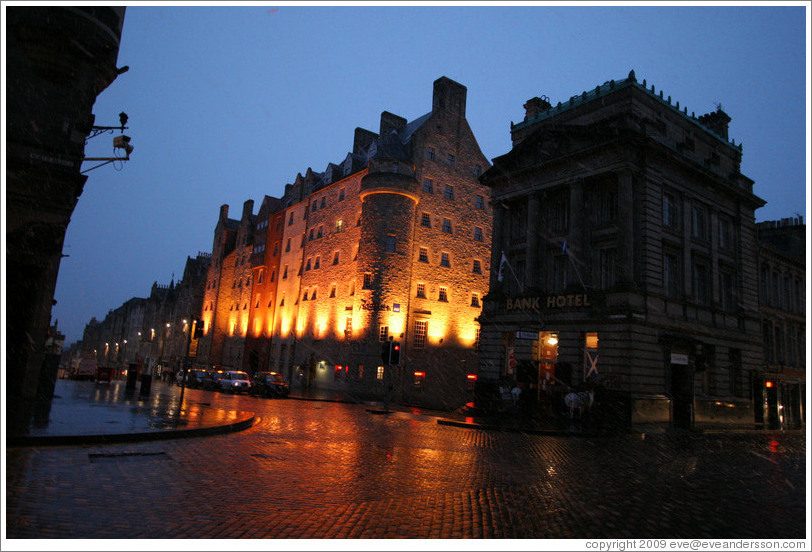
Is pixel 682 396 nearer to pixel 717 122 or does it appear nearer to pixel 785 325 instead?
pixel 785 325

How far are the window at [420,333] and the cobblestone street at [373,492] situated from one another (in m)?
29.8

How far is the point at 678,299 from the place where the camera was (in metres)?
29.4

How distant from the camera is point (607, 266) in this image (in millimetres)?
29609

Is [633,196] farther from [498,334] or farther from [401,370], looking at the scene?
[401,370]

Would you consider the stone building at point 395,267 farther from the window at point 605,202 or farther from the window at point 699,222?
the window at point 699,222

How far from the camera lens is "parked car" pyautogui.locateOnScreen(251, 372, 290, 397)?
35125mm

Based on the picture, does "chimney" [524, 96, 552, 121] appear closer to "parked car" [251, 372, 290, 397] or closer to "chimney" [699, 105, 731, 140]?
"chimney" [699, 105, 731, 140]

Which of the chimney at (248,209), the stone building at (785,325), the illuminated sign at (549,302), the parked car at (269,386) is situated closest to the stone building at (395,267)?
the parked car at (269,386)

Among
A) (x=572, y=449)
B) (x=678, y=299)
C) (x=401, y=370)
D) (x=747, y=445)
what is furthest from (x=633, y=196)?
(x=401, y=370)

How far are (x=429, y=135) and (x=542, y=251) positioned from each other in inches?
762

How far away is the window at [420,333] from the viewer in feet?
147

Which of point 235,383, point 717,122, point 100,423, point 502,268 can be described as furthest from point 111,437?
point 717,122

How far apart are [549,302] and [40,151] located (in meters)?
24.2

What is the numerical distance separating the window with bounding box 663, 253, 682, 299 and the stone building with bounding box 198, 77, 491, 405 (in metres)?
18.6
